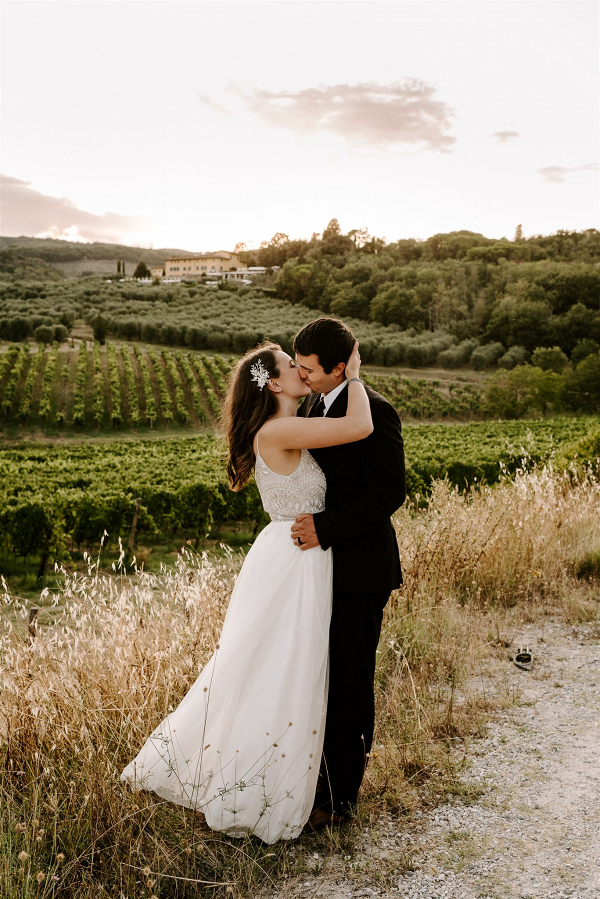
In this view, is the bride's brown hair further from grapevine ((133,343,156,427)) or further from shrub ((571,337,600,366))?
shrub ((571,337,600,366))

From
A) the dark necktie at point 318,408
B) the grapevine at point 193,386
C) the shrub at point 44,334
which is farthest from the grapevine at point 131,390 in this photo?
the dark necktie at point 318,408

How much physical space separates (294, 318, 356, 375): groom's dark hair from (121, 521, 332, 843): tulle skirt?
0.81m

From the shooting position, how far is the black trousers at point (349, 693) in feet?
9.34

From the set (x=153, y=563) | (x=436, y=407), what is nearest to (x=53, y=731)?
(x=153, y=563)

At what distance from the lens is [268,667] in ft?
9.02

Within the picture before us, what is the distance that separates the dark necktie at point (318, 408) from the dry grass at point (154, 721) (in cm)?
143

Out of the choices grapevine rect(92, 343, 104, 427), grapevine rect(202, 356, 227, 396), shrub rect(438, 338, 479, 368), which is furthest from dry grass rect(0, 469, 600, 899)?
shrub rect(438, 338, 479, 368)

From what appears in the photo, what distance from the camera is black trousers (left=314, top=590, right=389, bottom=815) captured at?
2.85m

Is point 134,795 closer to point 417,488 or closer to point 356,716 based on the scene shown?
point 356,716

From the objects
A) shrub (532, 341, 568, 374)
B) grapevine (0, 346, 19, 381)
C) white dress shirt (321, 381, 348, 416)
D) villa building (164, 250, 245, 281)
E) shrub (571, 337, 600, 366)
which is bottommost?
grapevine (0, 346, 19, 381)

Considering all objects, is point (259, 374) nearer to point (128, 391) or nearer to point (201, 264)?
point (128, 391)

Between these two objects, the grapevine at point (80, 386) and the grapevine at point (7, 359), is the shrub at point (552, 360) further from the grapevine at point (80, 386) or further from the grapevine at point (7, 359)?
the grapevine at point (7, 359)

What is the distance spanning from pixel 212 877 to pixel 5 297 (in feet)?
331

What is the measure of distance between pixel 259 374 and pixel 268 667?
4.17 ft
